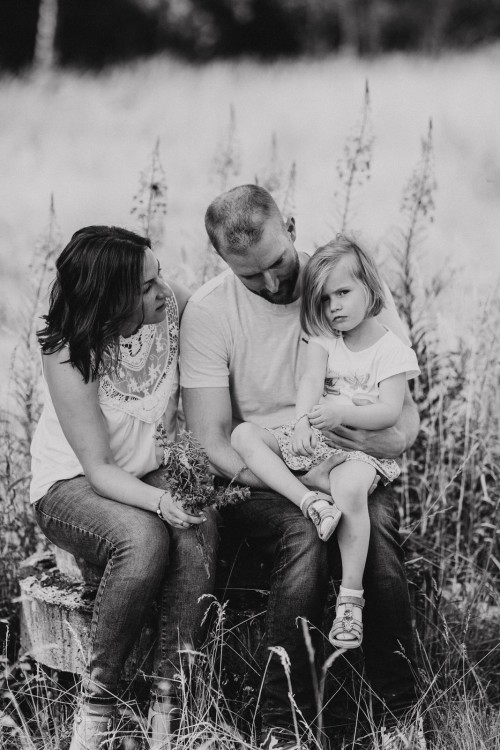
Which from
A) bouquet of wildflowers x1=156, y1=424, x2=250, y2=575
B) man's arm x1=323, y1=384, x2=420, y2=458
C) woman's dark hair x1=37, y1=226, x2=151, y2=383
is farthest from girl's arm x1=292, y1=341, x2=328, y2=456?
woman's dark hair x1=37, y1=226, x2=151, y2=383

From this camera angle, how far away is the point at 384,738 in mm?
2629

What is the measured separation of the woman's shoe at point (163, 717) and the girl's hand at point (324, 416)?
96 cm

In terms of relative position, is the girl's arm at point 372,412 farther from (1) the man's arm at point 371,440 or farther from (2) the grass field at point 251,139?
(2) the grass field at point 251,139

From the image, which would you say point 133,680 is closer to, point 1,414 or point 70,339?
point 70,339

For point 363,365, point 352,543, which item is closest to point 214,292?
point 363,365

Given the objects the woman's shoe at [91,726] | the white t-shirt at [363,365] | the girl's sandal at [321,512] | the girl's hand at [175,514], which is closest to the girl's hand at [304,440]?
the girl's sandal at [321,512]

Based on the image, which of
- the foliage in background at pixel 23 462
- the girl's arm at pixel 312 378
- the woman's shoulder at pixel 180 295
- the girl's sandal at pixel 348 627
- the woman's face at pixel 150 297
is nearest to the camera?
the girl's sandal at pixel 348 627

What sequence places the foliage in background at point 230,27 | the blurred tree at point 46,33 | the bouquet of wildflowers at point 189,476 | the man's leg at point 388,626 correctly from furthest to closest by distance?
1. the foliage in background at point 230,27
2. the blurred tree at point 46,33
3. the man's leg at point 388,626
4. the bouquet of wildflowers at point 189,476

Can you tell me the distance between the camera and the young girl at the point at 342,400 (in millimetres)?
2748

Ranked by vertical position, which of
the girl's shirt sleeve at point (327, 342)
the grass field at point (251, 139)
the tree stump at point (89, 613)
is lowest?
the tree stump at point (89, 613)

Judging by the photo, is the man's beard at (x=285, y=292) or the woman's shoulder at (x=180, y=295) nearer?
the man's beard at (x=285, y=292)

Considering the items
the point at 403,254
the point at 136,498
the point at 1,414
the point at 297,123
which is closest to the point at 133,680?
the point at 136,498

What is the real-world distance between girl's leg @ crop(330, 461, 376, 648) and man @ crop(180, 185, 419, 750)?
73 mm

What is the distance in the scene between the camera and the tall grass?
3092mm
